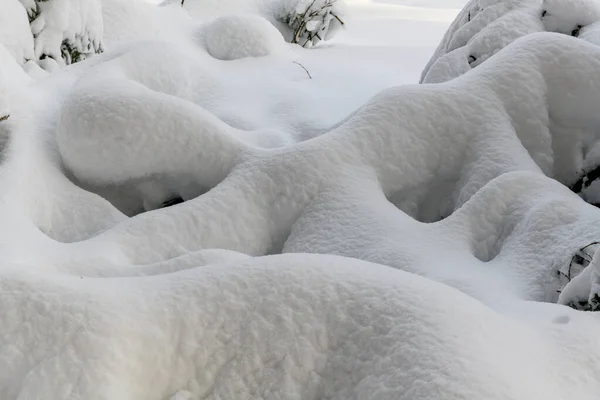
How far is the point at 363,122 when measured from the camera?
8.05 ft

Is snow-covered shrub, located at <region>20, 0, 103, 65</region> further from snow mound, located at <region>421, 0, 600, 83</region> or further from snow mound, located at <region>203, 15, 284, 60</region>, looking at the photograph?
snow mound, located at <region>421, 0, 600, 83</region>

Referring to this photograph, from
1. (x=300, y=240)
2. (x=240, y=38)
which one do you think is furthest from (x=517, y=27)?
(x=240, y=38)

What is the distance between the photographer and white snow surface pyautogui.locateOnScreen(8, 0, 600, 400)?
1.27 meters

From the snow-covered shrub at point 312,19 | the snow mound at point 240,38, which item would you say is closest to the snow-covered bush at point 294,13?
the snow-covered shrub at point 312,19

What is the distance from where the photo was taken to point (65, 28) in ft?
12.8

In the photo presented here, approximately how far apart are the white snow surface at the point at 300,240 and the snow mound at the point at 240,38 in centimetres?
124

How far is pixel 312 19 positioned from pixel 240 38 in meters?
1.68

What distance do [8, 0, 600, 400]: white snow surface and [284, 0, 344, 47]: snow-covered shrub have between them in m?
2.93

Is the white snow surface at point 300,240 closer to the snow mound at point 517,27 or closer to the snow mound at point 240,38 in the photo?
the snow mound at point 517,27

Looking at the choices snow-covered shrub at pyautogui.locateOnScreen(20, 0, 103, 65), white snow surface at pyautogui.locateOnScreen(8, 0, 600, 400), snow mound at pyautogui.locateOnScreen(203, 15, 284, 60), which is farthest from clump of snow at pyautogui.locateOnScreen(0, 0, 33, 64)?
snow mound at pyautogui.locateOnScreen(203, 15, 284, 60)

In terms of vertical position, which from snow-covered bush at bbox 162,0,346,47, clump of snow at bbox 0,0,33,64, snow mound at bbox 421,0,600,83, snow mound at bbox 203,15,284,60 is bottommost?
snow-covered bush at bbox 162,0,346,47

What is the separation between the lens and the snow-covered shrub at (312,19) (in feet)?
20.0

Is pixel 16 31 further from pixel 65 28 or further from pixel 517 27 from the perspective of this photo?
pixel 517 27

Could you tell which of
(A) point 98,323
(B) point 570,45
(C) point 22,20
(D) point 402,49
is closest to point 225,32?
(C) point 22,20
